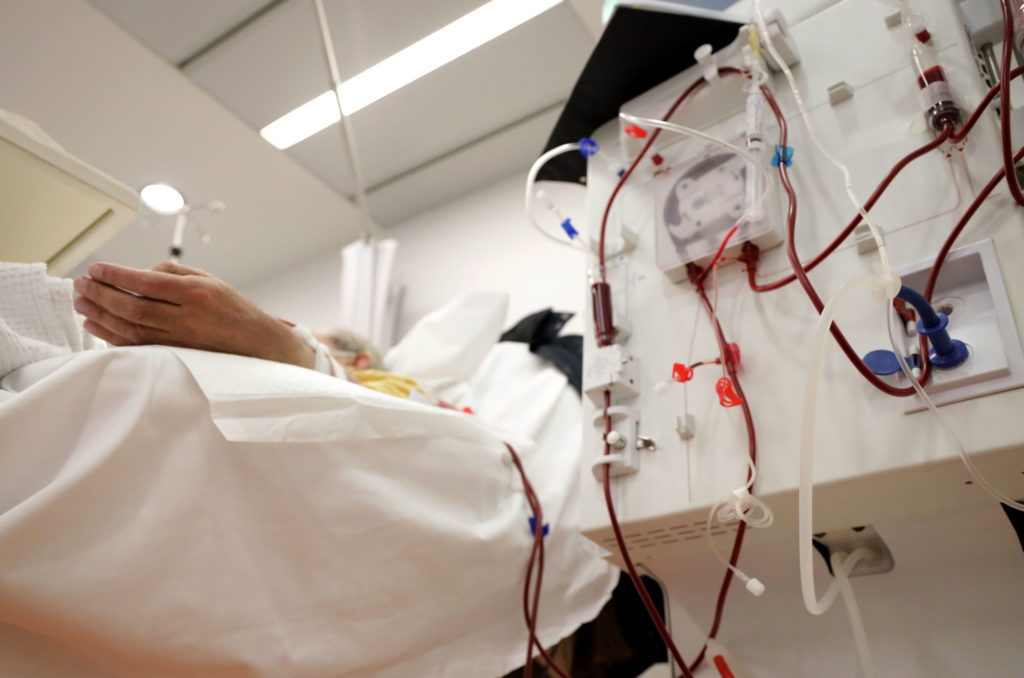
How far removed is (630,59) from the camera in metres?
1.19

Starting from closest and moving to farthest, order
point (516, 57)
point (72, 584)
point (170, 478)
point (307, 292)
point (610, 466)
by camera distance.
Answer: point (72, 584) → point (170, 478) → point (610, 466) → point (516, 57) → point (307, 292)

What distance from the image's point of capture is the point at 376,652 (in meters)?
0.84

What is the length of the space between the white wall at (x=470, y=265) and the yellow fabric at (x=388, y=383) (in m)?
0.64

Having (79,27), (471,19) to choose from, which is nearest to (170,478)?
(471,19)

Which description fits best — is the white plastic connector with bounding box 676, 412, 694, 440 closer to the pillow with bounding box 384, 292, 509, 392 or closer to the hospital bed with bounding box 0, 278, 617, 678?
the hospital bed with bounding box 0, 278, 617, 678

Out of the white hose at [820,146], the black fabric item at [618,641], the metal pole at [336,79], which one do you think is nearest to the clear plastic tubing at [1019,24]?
the white hose at [820,146]

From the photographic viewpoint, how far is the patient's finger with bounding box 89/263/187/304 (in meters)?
0.86

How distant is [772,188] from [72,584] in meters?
0.92

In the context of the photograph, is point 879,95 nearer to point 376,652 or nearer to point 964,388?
point 964,388

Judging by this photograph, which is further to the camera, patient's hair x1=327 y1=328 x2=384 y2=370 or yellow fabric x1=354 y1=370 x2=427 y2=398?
patient's hair x1=327 y1=328 x2=384 y2=370

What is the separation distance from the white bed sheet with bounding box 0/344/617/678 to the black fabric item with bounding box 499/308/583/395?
0.56 metres

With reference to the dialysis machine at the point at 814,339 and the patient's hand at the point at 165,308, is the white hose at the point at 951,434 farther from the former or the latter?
the patient's hand at the point at 165,308

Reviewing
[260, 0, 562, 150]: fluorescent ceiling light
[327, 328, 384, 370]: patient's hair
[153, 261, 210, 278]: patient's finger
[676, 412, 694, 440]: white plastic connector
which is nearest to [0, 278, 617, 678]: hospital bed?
→ [153, 261, 210, 278]: patient's finger

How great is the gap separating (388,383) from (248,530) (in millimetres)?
794
